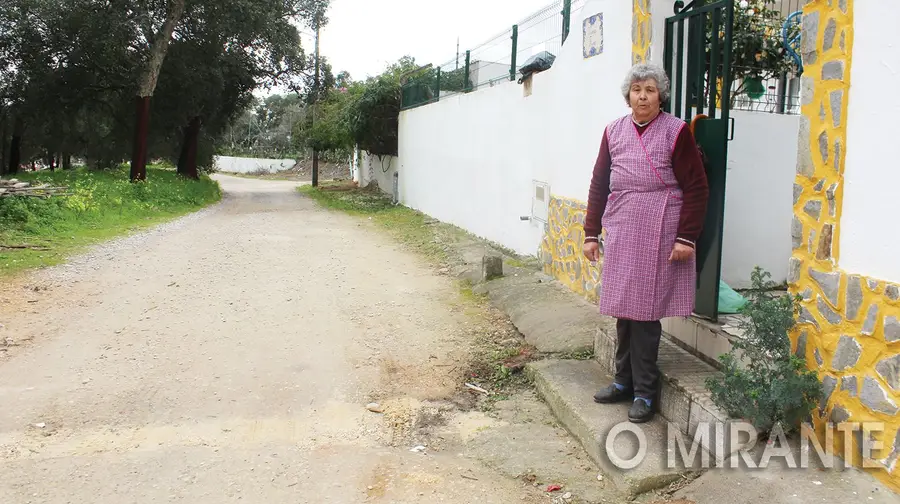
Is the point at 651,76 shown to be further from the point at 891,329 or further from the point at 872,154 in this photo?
the point at 891,329

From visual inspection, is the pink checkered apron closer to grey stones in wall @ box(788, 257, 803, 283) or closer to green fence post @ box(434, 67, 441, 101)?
grey stones in wall @ box(788, 257, 803, 283)

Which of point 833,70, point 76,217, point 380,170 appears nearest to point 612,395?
point 833,70

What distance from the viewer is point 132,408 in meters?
3.86

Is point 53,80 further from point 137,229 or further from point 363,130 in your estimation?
point 137,229

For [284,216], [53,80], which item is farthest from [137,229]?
[53,80]

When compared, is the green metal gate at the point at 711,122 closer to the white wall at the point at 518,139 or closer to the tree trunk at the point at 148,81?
the white wall at the point at 518,139

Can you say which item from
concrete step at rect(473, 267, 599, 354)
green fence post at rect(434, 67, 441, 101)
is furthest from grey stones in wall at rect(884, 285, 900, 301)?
green fence post at rect(434, 67, 441, 101)

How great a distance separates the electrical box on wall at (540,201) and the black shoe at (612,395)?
3862 mm

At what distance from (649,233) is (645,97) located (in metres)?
0.63

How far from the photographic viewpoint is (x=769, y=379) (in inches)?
112

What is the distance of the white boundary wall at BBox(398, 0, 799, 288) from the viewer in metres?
5.04

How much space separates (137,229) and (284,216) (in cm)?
380

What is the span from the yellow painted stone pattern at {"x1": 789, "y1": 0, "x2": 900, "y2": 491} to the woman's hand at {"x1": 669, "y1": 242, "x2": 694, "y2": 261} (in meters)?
0.43

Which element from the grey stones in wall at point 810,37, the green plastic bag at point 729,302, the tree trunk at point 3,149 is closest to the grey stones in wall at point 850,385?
the green plastic bag at point 729,302
